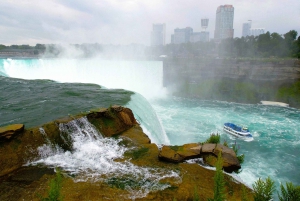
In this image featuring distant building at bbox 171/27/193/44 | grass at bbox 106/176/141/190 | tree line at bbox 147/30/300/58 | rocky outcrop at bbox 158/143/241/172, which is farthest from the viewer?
distant building at bbox 171/27/193/44

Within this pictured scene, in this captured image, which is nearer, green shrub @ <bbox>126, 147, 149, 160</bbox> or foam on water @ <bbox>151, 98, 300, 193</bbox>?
green shrub @ <bbox>126, 147, 149, 160</bbox>

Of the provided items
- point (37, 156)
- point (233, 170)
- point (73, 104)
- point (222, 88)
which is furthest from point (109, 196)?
point (222, 88)

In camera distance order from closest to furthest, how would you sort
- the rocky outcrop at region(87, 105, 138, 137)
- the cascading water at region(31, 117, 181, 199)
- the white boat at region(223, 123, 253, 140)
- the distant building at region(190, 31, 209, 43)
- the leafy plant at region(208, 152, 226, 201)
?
1. the leafy plant at region(208, 152, 226, 201)
2. the cascading water at region(31, 117, 181, 199)
3. the rocky outcrop at region(87, 105, 138, 137)
4. the white boat at region(223, 123, 253, 140)
5. the distant building at region(190, 31, 209, 43)

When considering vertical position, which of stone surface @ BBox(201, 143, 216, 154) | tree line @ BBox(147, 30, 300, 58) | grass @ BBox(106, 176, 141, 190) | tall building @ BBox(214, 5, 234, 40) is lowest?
grass @ BBox(106, 176, 141, 190)

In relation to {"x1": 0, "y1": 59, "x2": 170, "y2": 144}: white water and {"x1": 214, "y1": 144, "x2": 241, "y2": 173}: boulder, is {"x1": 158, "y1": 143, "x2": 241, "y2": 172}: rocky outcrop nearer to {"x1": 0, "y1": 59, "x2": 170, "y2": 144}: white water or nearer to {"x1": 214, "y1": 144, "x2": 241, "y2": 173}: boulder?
{"x1": 214, "y1": 144, "x2": 241, "y2": 173}: boulder

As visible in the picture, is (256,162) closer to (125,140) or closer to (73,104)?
(125,140)

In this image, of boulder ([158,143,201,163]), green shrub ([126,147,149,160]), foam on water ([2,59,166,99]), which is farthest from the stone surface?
foam on water ([2,59,166,99])
